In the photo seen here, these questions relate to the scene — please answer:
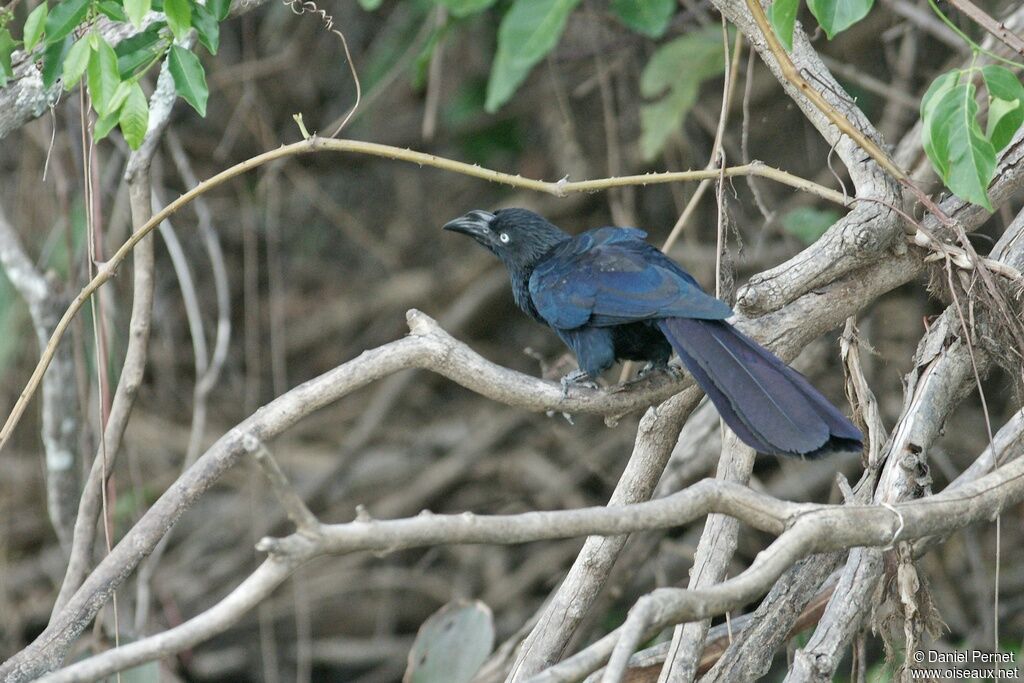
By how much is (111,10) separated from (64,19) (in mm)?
103

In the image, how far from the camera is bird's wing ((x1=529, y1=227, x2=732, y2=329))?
2922mm

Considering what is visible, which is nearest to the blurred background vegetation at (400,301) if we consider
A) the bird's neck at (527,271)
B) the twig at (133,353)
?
the bird's neck at (527,271)

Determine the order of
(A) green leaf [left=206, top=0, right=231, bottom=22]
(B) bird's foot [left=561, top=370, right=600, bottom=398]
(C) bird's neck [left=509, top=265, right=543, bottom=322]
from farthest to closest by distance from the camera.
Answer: (C) bird's neck [left=509, top=265, right=543, bottom=322], (B) bird's foot [left=561, top=370, right=600, bottom=398], (A) green leaf [left=206, top=0, right=231, bottom=22]

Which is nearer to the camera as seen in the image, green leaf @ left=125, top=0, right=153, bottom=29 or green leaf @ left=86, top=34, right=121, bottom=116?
green leaf @ left=125, top=0, right=153, bottom=29

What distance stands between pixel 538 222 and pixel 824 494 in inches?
101

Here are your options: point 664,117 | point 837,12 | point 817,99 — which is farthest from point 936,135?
point 664,117

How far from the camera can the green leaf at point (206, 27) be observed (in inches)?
104

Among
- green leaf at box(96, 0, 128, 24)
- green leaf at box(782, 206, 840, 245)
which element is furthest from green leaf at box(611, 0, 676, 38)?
green leaf at box(96, 0, 128, 24)

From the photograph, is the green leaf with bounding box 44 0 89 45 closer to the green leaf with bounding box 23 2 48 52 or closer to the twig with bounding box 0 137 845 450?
the green leaf with bounding box 23 2 48 52

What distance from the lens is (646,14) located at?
4.29 meters

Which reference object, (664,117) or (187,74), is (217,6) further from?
(664,117)

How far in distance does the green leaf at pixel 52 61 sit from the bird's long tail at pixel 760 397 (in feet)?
5.39

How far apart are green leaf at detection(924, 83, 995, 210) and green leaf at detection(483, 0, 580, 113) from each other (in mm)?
1749

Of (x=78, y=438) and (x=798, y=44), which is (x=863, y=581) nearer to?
(x=798, y=44)
